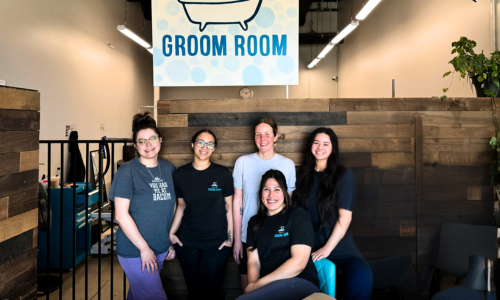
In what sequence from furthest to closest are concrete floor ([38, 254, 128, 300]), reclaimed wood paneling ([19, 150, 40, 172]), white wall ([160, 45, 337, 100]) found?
1. white wall ([160, 45, 337, 100])
2. concrete floor ([38, 254, 128, 300])
3. reclaimed wood paneling ([19, 150, 40, 172])

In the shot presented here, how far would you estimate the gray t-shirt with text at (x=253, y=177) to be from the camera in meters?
2.34

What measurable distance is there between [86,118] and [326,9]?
309 inches

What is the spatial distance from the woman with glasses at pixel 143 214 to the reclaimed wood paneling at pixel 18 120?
2.70 feet

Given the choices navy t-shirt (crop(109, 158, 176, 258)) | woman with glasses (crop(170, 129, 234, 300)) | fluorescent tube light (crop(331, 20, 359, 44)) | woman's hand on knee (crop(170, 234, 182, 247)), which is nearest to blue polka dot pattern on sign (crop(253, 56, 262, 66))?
woman with glasses (crop(170, 129, 234, 300))

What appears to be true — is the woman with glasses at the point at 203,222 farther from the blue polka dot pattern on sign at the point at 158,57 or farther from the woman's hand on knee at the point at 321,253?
the blue polka dot pattern on sign at the point at 158,57

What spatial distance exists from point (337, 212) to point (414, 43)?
435cm

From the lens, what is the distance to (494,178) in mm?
2799

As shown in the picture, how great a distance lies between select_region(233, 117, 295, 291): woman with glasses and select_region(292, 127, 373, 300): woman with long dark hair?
15 cm

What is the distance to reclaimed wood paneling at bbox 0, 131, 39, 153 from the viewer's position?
7.06ft

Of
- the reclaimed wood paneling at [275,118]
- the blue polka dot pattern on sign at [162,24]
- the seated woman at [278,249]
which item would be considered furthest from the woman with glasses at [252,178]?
the blue polka dot pattern on sign at [162,24]

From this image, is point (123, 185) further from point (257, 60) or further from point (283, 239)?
point (257, 60)

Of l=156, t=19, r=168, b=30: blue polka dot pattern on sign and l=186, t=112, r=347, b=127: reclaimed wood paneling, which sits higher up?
l=156, t=19, r=168, b=30: blue polka dot pattern on sign

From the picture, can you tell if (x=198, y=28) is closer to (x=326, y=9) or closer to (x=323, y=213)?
(x=323, y=213)

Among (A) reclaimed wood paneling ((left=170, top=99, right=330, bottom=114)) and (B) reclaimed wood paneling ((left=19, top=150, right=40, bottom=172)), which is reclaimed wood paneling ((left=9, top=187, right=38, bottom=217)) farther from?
(A) reclaimed wood paneling ((left=170, top=99, right=330, bottom=114))
